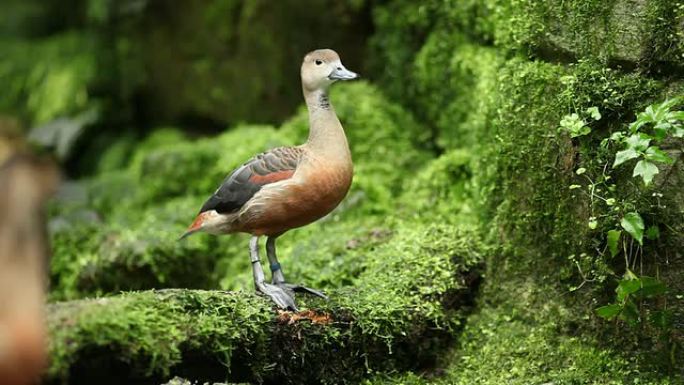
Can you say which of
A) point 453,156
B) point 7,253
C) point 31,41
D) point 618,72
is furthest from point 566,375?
point 31,41

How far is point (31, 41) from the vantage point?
1197 centimetres

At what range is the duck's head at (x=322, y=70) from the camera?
17.3 feet

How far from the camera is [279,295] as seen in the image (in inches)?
197

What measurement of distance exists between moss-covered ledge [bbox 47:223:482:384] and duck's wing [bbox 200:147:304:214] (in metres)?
0.58

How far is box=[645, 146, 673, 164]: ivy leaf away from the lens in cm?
432

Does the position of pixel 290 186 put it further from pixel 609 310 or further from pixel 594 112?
pixel 609 310

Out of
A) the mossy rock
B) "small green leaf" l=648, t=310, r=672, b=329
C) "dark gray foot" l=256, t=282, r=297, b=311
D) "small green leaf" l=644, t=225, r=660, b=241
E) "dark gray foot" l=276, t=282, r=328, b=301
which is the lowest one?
"small green leaf" l=648, t=310, r=672, b=329

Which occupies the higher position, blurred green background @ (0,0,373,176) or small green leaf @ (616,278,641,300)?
blurred green background @ (0,0,373,176)

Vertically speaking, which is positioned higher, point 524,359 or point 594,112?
point 594,112

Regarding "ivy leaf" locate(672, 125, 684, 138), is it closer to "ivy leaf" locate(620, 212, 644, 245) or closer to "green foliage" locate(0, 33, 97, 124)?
"ivy leaf" locate(620, 212, 644, 245)

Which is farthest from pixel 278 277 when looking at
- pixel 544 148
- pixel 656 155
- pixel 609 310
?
pixel 656 155

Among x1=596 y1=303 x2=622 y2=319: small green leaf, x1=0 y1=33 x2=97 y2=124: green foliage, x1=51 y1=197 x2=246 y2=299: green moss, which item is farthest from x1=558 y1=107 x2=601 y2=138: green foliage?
x1=0 y1=33 x2=97 y2=124: green foliage

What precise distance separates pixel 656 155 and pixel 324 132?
5.99 ft

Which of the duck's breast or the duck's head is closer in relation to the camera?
the duck's breast
